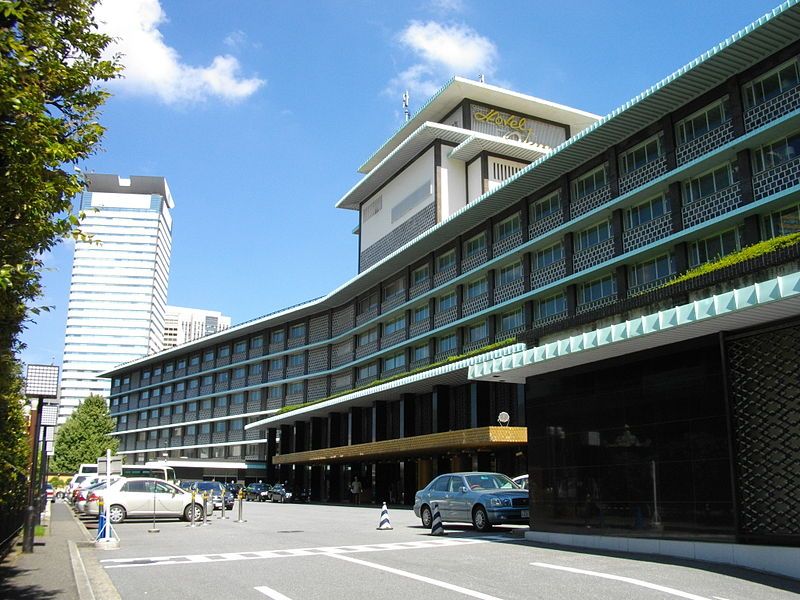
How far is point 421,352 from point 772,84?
1113 inches

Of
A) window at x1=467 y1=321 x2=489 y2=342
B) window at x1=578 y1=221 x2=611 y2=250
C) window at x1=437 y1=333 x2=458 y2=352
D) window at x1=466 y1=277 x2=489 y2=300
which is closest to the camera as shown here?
window at x1=578 y1=221 x2=611 y2=250

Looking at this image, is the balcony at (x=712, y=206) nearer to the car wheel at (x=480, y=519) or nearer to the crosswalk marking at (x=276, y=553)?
the car wheel at (x=480, y=519)

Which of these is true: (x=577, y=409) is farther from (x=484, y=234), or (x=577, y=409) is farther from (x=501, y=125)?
(x=501, y=125)

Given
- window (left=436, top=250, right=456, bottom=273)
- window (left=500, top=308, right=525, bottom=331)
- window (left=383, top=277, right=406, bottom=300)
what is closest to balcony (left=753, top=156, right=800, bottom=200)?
window (left=500, top=308, right=525, bottom=331)

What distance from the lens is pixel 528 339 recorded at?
71.6ft

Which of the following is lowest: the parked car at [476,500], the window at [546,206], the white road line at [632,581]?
the white road line at [632,581]

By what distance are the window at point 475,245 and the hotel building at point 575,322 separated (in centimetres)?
13

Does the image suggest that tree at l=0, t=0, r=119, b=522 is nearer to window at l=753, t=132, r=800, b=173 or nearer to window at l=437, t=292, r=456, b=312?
window at l=753, t=132, r=800, b=173

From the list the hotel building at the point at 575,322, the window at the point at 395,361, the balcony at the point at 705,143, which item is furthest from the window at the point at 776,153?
the window at the point at 395,361

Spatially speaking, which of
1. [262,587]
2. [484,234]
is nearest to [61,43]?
[262,587]

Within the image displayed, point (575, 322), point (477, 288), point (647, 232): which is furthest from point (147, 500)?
point (477, 288)

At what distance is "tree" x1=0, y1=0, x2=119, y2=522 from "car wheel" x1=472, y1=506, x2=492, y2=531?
1456 cm

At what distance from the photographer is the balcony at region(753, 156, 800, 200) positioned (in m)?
26.3

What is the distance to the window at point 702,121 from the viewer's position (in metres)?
29.5
